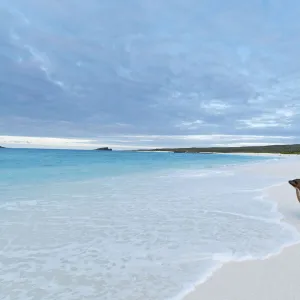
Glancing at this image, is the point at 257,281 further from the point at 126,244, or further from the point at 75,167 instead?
the point at 75,167

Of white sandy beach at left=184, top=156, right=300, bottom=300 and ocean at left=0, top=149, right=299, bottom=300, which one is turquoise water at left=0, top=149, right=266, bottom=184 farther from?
white sandy beach at left=184, top=156, right=300, bottom=300

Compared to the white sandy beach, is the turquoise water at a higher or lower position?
higher

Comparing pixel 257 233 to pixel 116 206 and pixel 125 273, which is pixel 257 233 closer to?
pixel 125 273

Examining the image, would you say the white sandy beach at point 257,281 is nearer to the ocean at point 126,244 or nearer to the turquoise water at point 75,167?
the ocean at point 126,244

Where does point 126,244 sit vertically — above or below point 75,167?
below

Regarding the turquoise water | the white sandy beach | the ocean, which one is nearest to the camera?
the white sandy beach

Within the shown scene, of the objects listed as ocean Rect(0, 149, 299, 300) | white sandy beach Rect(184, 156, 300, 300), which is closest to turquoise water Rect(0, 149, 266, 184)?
ocean Rect(0, 149, 299, 300)

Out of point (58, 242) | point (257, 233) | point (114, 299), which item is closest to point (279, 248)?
point (257, 233)

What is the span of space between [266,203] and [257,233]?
3662 millimetres

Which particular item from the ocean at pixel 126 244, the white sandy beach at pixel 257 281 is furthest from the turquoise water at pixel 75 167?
the white sandy beach at pixel 257 281

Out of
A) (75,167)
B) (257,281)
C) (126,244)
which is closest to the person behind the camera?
(257,281)

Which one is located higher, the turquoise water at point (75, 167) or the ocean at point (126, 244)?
the turquoise water at point (75, 167)

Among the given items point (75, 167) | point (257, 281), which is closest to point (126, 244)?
point (257, 281)

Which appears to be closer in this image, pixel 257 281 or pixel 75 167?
pixel 257 281
